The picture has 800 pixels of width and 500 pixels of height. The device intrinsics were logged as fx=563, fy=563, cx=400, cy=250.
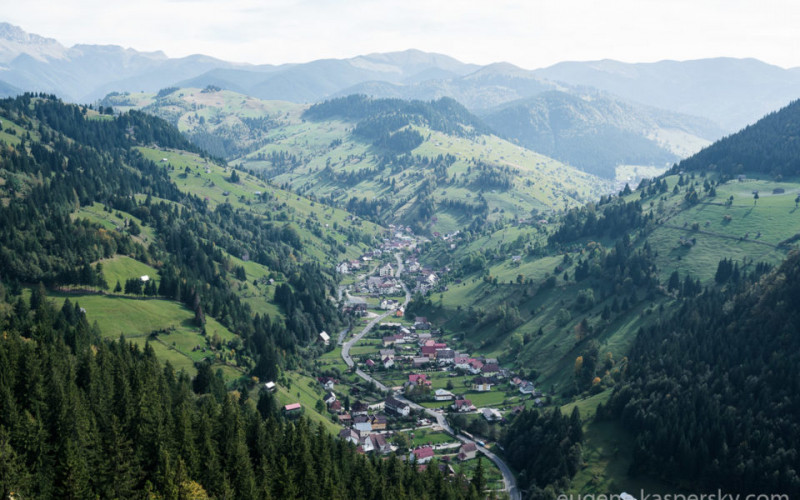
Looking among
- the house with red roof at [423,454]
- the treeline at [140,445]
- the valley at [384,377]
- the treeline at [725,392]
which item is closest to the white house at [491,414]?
the valley at [384,377]

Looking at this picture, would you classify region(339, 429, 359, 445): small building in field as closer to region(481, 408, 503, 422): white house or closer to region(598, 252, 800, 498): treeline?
region(481, 408, 503, 422): white house

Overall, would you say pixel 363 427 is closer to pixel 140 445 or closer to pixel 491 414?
pixel 491 414

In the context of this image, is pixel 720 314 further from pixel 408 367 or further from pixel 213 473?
pixel 213 473

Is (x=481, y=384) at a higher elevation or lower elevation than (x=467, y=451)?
higher

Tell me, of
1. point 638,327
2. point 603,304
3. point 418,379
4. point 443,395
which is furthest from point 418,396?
point 603,304

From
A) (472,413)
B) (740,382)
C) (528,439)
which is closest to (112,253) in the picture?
(472,413)
